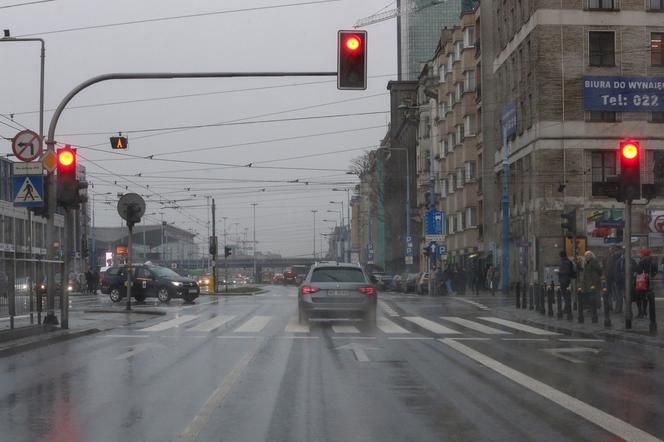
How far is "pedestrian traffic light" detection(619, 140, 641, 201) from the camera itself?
1866 centimetres

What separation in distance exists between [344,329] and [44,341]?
6.48 m

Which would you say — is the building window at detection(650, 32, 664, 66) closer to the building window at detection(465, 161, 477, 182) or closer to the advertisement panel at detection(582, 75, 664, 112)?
the advertisement panel at detection(582, 75, 664, 112)

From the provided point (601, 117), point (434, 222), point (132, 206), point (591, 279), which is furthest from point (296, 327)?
point (434, 222)

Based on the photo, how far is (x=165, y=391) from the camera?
1052 cm

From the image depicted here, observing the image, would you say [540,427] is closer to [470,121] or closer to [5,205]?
[470,121]

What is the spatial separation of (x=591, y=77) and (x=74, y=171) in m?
29.9

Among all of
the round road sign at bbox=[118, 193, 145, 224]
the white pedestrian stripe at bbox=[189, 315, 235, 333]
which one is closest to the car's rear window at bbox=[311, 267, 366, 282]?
the white pedestrian stripe at bbox=[189, 315, 235, 333]

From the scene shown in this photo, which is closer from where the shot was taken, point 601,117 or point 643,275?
point 643,275

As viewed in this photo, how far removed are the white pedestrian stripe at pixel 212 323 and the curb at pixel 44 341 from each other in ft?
7.39

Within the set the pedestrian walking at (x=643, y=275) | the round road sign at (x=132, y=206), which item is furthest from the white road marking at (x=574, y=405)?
the round road sign at (x=132, y=206)

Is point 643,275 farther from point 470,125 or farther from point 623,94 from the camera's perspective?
point 470,125

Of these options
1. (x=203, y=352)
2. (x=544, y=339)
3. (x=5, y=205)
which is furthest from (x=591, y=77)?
(x=5, y=205)

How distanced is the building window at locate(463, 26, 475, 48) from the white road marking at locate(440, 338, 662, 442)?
50.4m

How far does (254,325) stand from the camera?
71.3ft
